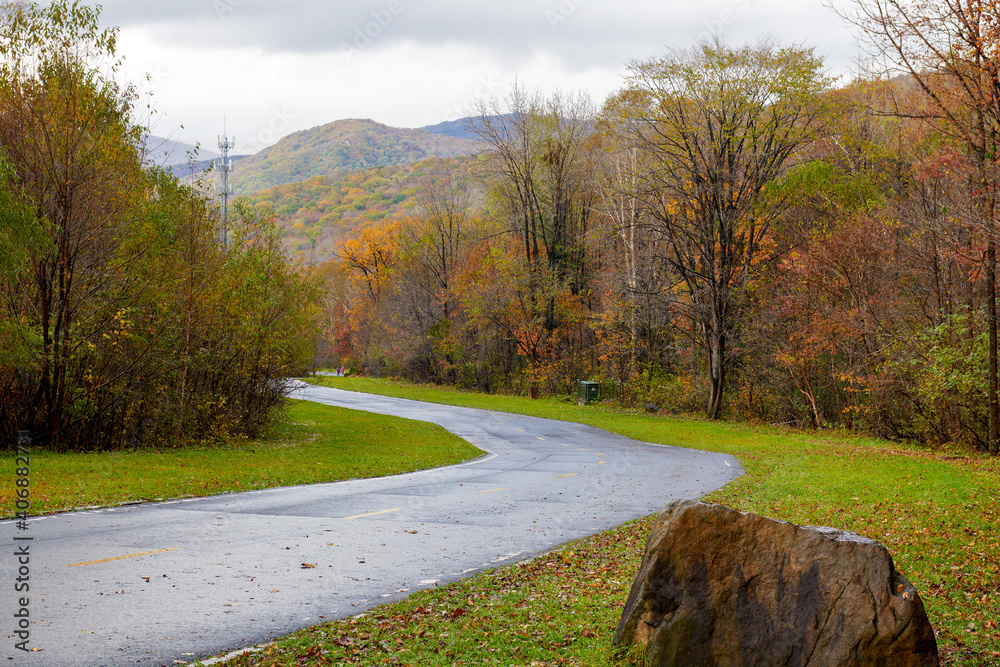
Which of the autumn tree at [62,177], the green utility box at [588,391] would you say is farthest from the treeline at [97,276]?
the green utility box at [588,391]

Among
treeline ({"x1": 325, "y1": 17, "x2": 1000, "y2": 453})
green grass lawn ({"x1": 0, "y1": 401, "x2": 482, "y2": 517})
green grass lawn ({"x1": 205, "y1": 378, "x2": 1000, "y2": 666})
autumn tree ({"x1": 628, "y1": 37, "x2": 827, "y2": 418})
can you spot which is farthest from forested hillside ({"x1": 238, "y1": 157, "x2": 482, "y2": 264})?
green grass lawn ({"x1": 205, "y1": 378, "x2": 1000, "y2": 666})

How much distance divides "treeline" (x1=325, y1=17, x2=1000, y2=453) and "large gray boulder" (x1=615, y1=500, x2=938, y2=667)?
9.27 metres

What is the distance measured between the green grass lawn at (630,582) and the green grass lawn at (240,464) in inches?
271

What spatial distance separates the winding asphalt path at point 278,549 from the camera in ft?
21.6

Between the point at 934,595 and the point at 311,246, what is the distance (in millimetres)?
102074

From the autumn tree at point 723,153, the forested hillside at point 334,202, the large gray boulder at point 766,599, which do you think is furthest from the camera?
the forested hillside at point 334,202

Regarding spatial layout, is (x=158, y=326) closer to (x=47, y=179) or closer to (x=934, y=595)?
(x=47, y=179)

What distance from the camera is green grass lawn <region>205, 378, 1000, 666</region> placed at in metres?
6.32

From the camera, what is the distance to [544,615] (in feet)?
24.1

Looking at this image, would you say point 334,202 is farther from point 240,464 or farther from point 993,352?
point 993,352

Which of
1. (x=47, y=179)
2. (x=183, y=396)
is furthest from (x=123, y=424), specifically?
(x=47, y=179)

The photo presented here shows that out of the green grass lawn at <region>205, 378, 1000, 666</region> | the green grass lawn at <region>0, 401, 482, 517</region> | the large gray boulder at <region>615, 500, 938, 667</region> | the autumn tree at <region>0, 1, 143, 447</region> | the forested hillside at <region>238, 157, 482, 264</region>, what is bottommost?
the green grass lawn at <region>0, 401, 482, 517</region>

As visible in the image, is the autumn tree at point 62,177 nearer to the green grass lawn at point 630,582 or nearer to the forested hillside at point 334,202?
the green grass lawn at point 630,582

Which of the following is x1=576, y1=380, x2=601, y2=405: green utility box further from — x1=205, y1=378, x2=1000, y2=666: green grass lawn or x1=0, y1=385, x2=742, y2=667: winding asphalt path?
x1=205, y1=378, x2=1000, y2=666: green grass lawn
